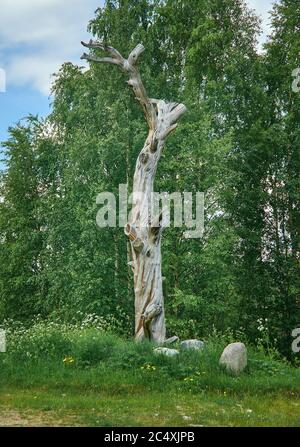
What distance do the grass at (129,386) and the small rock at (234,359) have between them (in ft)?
0.55

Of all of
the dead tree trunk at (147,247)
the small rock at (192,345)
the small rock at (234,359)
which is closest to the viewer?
the small rock at (234,359)

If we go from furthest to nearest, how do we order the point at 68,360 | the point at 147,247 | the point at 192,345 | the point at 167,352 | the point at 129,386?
the point at 147,247 < the point at 192,345 < the point at 167,352 < the point at 68,360 < the point at 129,386

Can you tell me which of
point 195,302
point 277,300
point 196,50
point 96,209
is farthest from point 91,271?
point 196,50

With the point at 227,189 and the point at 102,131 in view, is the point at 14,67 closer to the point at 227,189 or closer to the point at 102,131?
the point at 102,131

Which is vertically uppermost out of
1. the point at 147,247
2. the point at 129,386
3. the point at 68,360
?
the point at 147,247

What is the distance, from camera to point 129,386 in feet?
28.2

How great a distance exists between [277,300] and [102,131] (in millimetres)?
9190

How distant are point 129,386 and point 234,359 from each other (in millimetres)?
1989


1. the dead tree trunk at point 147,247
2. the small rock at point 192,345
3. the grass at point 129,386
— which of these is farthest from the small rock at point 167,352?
the dead tree trunk at point 147,247

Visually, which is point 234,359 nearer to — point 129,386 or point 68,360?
point 129,386

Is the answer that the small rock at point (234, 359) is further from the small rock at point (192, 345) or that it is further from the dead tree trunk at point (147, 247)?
the dead tree trunk at point (147, 247)

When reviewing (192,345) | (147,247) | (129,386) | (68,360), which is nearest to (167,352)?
(192,345)

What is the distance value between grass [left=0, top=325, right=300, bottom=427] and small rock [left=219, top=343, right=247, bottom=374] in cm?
17

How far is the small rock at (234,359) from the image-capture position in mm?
9414
